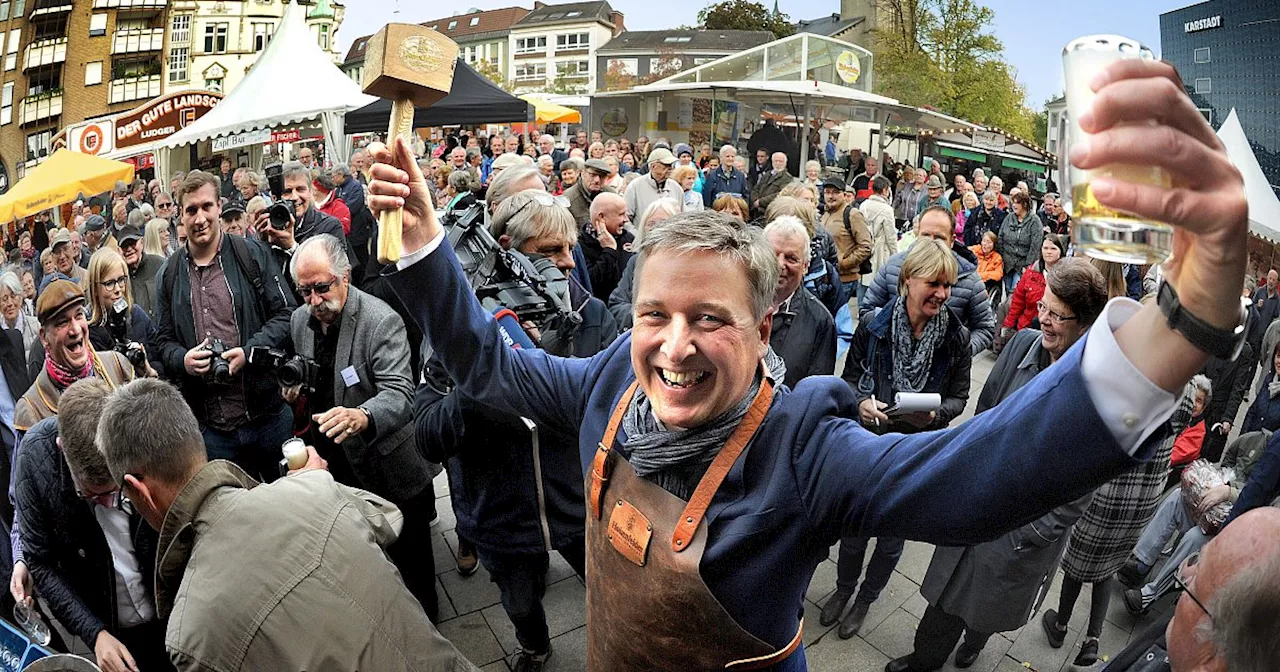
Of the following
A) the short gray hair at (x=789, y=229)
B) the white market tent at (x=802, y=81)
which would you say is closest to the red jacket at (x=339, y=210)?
the short gray hair at (x=789, y=229)

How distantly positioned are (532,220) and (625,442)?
1.93m

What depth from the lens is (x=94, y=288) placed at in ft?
14.3

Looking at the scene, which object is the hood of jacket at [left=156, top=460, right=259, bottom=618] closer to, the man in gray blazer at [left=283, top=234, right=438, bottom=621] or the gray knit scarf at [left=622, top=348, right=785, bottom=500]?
the gray knit scarf at [left=622, top=348, right=785, bottom=500]

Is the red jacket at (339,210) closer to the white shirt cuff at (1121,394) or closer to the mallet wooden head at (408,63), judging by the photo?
the mallet wooden head at (408,63)

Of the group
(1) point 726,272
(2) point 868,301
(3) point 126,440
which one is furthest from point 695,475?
(2) point 868,301

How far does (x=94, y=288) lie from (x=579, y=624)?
10.3ft

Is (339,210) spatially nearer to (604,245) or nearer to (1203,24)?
(604,245)

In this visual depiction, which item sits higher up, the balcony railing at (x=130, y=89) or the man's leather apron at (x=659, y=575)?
the balcony railing at (x=130, y=89)

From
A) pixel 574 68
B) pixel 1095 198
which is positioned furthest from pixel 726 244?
pixel 574 68

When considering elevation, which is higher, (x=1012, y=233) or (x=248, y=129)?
(x=248, y=129)

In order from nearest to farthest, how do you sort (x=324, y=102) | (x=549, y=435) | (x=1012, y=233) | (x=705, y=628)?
(x=705, y=628)
(x=549, y=435)
(x=1012, y=233)
(x=324, y=102)

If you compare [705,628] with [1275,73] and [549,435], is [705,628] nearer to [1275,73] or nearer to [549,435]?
[549,435]

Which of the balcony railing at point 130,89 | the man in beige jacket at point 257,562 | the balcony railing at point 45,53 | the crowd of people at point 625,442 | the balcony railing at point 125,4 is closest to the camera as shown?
the crowd of people at point 625,442

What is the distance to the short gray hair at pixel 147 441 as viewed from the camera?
2023 mm
